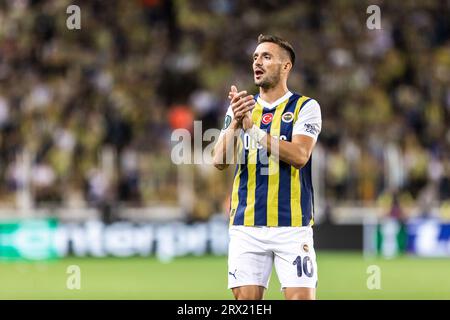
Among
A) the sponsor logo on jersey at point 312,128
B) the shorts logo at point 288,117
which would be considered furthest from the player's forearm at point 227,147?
the sponsor logo on jersey at point 312,128

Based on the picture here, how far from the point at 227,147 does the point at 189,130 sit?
12.5 m

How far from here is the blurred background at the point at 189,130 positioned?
18.1 meters

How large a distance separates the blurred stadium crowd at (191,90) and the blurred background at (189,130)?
1.2 inches

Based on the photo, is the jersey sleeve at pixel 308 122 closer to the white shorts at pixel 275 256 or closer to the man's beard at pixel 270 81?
the man's beard at pixel 270 81

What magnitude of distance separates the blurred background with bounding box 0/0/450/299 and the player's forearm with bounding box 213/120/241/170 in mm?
8722

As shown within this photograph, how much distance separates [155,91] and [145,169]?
261 centimetres

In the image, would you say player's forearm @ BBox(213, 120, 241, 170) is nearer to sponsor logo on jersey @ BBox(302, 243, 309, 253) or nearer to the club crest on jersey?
the club crest on jersey

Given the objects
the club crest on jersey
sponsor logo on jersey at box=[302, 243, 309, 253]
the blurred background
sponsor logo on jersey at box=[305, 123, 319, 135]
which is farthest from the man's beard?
the blurred background

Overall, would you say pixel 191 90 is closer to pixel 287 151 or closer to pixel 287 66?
pixel 287 66

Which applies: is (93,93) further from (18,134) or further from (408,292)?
(408,292)

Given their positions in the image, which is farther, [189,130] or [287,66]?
[189,130]

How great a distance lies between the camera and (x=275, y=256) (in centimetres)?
672

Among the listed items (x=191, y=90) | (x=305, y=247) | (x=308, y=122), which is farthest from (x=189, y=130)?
(x=305, y=247)
